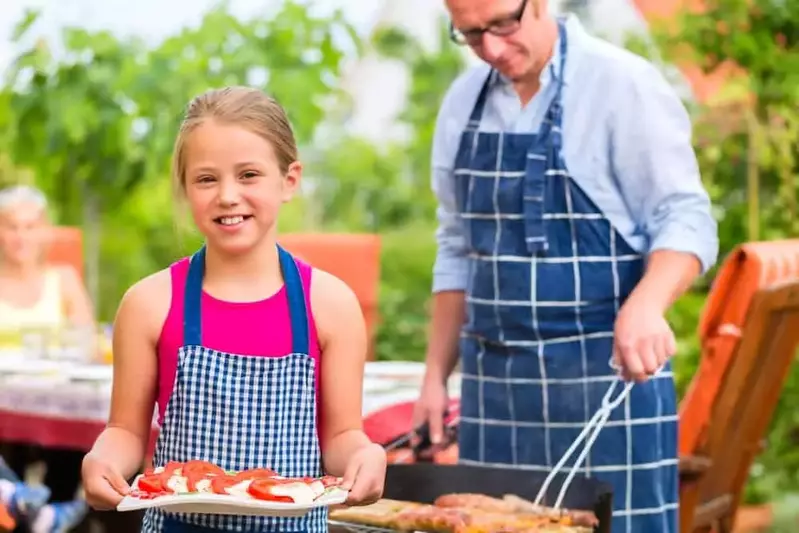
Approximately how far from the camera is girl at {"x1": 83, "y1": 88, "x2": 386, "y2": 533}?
6.50ft

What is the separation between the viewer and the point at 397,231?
8.81 meters

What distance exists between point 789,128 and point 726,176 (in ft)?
1.12

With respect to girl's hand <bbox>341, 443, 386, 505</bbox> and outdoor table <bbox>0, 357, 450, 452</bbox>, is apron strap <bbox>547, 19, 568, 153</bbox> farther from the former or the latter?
outdoor table <bbox>0, 357, 450, 452</bbox>

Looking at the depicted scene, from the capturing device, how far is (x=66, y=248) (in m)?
7.37

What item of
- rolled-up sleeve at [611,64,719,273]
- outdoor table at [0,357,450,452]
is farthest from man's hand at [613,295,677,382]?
outdoor table at [0,357,450,452]

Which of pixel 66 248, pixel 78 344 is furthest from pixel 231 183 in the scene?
pixel 66 248

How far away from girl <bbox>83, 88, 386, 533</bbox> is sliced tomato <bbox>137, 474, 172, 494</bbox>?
0.07 m

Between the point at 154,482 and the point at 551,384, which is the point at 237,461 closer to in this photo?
the point at 154,482

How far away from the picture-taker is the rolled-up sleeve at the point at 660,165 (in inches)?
105

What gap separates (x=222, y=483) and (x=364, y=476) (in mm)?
184

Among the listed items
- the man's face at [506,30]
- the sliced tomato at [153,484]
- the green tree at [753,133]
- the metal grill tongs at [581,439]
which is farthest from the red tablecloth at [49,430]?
the green tree at [753,133]

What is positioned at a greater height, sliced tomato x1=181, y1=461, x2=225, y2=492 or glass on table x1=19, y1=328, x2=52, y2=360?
glass on table x1=19, y1=328, x2=52, y2=360

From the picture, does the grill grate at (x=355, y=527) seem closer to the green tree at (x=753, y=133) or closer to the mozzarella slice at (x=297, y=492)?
the mozzarella slice at (x=297, y=492)

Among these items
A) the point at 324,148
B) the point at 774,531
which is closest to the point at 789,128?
the point at 774,531
